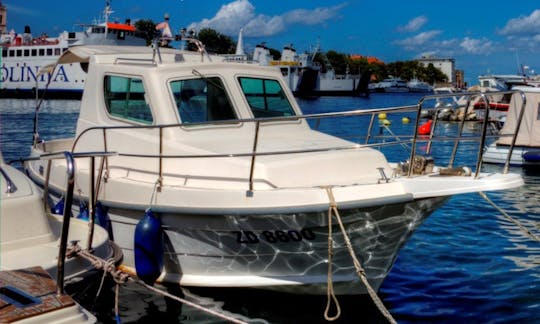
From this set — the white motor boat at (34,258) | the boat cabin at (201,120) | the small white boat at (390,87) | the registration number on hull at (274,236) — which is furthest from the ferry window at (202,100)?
the small white boat at (390,87)

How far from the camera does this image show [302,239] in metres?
6.60

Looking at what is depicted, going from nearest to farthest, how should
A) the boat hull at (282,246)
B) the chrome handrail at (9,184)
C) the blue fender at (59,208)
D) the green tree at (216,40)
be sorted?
the chrome handrail at (9,184)
the boat hull at (282,246)
the blue fender at (59,208)
the green tree at (216,40)

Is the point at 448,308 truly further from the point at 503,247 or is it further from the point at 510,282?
the point at 503,247

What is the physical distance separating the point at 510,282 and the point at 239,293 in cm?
378

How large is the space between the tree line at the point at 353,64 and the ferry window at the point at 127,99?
76.3 m

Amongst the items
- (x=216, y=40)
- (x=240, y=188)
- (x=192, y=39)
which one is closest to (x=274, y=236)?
(x=240, y=188)

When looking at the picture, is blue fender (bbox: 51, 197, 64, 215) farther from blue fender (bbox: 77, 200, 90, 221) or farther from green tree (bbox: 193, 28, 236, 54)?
green tree (bbox: 193, 28, 236, 54)

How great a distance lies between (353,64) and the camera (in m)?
141

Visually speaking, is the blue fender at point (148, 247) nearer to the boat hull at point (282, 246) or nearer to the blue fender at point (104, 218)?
the boat hull at point (282, 246)

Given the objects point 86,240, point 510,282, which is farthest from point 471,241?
point 86,240

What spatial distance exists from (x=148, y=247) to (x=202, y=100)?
2111mm

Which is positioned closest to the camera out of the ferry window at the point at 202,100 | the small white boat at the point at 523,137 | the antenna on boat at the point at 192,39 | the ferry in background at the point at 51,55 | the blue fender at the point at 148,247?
the blue fender at the point at 148,247

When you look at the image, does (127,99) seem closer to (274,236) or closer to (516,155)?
(274,236)

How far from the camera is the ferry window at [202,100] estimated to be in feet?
25.7
